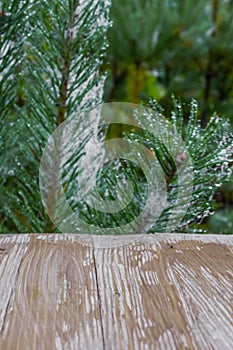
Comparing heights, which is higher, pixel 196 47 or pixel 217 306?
pixel 196 47

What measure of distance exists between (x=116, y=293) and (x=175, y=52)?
5.38 feet

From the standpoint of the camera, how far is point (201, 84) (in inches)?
75.6

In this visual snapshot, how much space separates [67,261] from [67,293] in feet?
0.18

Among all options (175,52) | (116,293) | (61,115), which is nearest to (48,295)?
(116,293)

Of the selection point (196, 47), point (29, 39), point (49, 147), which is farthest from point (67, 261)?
point (196, 47)

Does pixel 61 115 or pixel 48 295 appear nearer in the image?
pixel 48 295

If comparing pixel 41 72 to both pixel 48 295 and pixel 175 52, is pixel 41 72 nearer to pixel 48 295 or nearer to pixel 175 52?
pixel 48 295

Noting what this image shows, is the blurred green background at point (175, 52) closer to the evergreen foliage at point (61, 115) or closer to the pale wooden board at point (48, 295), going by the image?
the evergreen foliage at point (61, 115)

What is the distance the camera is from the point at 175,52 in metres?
1.85

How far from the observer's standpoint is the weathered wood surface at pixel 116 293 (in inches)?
11.1

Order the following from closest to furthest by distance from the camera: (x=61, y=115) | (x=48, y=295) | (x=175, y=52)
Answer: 1. (x=48, y=295)
2. (x=61, y=115)
3. (x=175, y=52)

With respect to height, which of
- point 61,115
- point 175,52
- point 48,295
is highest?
point 175,52

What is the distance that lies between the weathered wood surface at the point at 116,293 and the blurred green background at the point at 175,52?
1.09 metres

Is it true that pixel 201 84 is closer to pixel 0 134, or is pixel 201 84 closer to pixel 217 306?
pixel 0 134
